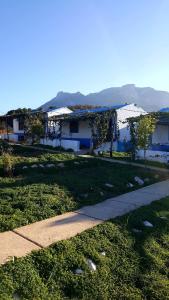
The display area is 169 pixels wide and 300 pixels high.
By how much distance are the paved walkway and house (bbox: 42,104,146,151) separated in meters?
15.0

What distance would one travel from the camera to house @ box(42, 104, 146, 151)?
2555 centimetres

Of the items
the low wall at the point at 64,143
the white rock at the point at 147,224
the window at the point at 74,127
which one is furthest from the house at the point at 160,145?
the white rock at the point at 147,224

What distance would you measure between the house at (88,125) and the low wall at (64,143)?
13.0 inches

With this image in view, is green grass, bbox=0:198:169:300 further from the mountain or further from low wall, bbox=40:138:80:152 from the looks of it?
the mountain

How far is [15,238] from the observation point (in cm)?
529

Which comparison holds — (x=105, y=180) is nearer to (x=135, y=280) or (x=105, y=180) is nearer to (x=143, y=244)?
(x=143, y=244)

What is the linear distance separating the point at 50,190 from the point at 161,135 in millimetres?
20477

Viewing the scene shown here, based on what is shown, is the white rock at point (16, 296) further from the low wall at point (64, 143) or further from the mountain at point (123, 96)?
the mountain at point (123, 96)

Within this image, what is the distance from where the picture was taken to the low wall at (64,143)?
25047mm

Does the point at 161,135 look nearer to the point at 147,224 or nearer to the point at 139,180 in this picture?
the point at 139,180

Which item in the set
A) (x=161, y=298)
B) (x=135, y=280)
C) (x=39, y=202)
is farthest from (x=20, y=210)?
(x=161, y=298)

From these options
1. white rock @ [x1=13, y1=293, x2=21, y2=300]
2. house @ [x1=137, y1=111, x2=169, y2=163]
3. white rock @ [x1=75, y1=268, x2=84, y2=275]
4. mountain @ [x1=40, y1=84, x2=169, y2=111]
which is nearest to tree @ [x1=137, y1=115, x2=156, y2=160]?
house @ [x1=137, y1=111, x2=169, y2=163]

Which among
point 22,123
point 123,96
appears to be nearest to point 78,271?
point 22,123

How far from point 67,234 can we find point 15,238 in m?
0.88
